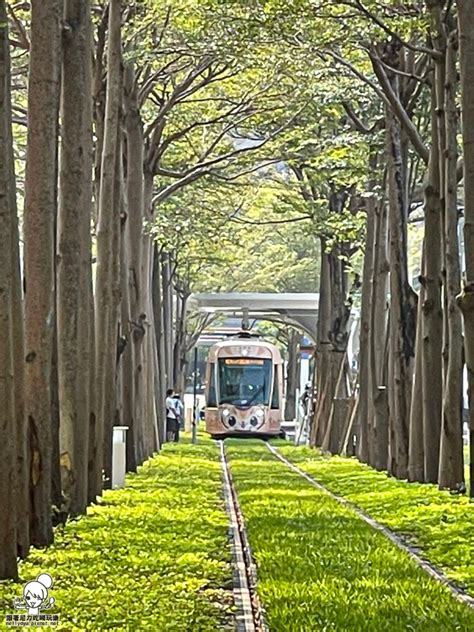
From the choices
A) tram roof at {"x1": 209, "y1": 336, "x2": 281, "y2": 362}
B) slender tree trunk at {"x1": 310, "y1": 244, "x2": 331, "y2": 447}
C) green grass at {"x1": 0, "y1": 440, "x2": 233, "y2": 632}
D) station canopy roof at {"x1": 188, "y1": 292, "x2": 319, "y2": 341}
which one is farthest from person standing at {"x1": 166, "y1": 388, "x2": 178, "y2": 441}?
green grass at {"x1": 0, "y1": 440, "x2": 233, "y2": 632}

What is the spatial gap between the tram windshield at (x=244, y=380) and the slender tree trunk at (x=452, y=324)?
2685 centimetres

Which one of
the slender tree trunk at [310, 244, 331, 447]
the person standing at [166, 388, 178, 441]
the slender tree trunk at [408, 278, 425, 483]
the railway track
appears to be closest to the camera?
the railway track

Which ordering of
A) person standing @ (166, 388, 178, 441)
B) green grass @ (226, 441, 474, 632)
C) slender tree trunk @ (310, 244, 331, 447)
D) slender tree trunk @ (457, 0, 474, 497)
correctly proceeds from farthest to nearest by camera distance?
person standing @ (166, 388, 178, 441) → slender tree trunk @ (310, 244, 331, 447) → slender tree trunk @ (457, 0, 474, 497) → green grass @ (226, 441, 474, 632)

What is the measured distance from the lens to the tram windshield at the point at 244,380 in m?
46.0

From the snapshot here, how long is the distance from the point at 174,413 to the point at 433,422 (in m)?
22.1

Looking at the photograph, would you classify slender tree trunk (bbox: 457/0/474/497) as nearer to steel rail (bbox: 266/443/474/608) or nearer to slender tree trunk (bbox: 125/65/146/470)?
steel rail (bbox: 266/443/474/608)

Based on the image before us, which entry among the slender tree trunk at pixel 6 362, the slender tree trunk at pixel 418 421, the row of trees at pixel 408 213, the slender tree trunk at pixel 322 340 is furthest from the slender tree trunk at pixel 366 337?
the slender tree trunk at pixel 6 362

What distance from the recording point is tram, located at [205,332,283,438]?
45969 millimetres

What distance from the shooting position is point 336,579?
10.2m

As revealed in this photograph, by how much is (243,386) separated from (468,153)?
31.5m

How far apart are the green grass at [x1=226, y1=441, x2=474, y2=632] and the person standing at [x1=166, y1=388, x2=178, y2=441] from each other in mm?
24350

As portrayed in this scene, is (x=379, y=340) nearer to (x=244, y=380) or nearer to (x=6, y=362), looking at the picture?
(x=6, y=362)

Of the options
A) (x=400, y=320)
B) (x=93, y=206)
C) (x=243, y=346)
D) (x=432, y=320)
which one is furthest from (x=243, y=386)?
(x=432, y=320)

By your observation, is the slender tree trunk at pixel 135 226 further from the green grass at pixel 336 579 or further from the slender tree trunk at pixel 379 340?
the green grass at pixel 336 579
